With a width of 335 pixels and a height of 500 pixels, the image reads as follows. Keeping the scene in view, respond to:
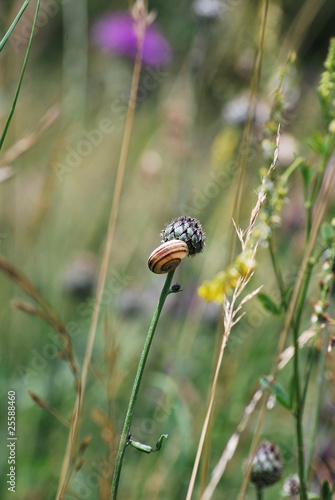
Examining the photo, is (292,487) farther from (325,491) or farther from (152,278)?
(152,278)

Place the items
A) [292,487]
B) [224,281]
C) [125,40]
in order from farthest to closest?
[125,40] → [292,487] → [224,281]

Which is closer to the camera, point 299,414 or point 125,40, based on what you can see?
point 299,414

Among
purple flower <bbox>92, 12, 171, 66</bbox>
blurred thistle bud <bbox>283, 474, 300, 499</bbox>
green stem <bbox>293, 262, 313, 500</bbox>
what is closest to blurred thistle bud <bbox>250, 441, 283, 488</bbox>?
blurred thistle bud <bbox>283, 474, 300, 499</bbox>

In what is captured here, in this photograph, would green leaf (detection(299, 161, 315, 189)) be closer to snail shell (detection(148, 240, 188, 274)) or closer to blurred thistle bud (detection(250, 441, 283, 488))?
snail shell (detection(148, 240, 188, 274))

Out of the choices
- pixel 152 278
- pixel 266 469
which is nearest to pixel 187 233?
pixel 266 469

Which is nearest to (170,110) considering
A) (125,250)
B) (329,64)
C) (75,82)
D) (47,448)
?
(75,82)

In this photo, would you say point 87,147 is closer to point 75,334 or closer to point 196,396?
point 75,334
